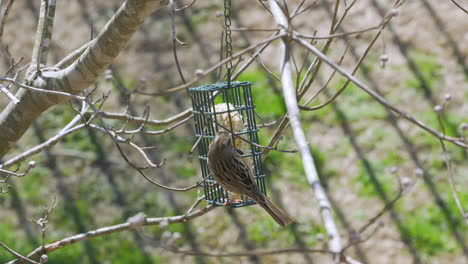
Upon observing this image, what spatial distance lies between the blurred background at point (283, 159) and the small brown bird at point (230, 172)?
4.92 feet

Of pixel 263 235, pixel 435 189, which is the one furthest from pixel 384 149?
pixel 263 235

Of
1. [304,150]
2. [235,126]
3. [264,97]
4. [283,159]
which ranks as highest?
[264,97]

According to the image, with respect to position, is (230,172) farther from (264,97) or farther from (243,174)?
(264,97)

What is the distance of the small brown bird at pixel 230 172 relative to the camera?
376cm

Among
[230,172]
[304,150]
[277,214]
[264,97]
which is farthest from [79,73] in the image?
[264,97]

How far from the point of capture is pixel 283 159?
21.0 feet

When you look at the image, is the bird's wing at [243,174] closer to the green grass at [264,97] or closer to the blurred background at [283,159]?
the blurred background at [283,159]

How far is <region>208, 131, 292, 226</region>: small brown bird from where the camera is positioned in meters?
3.76

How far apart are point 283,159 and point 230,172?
2.71 metres

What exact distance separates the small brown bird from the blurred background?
1499 mm

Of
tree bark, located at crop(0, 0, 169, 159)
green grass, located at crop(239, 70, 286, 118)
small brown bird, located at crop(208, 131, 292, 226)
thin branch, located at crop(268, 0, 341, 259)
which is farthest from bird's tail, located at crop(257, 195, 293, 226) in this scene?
green grass, located at crop(239, 70, 286, 118)

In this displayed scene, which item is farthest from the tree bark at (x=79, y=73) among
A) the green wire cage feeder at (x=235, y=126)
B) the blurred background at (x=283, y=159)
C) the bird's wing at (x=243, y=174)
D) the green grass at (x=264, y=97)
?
the green grass at (x=264, y=97)

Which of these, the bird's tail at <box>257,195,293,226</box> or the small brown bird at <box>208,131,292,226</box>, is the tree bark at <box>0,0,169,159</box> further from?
the bird's tail at <box>257,195,293,226</box>

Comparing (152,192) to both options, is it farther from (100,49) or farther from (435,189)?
(100,49)
